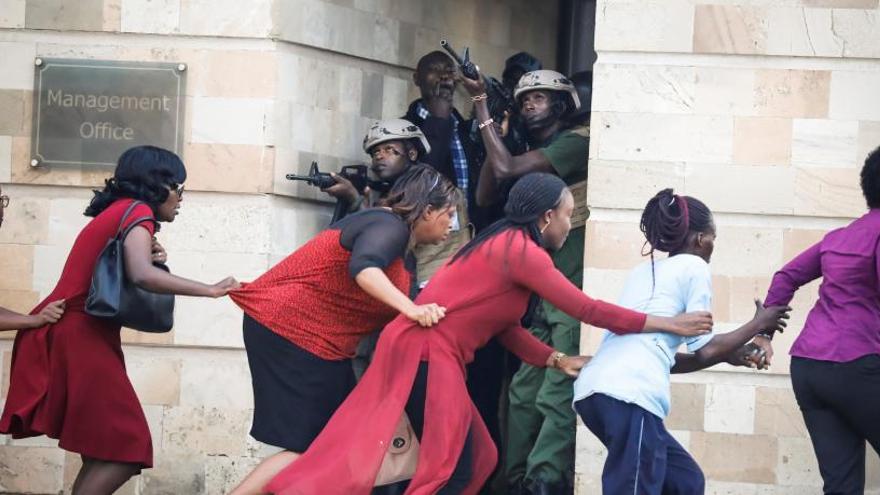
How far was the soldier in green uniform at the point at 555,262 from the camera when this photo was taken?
9.98 m

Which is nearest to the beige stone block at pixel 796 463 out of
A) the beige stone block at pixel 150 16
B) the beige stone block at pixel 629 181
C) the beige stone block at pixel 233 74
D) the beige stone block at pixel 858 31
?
the beige stone block at pixel 629 181

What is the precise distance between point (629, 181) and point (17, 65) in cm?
328

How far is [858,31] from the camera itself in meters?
9.77

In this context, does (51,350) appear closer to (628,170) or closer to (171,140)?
(171,140)

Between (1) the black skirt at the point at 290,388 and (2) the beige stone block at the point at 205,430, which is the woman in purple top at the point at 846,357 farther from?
(2) the beige stone block at the point at 205,430

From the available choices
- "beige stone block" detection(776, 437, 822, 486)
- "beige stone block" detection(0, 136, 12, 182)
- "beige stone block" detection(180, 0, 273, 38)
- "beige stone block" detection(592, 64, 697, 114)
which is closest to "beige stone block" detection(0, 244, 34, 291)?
"beige stone block" detection(0, 136, 12, 182)

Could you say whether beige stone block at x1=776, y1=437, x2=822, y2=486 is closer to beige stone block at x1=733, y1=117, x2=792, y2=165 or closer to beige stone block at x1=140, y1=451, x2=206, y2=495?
beige stone block at x1=733, y1=117, x2=792, y2=165

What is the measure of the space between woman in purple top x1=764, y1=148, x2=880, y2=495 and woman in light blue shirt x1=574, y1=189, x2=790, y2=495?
21 cm

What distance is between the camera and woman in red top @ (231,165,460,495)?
823 centimetres

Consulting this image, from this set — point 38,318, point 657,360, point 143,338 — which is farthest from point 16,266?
point 657,360

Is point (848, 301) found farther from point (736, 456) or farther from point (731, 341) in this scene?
point (736, 456)

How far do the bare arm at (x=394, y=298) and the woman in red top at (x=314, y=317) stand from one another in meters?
0.28

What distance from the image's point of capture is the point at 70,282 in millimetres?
8461

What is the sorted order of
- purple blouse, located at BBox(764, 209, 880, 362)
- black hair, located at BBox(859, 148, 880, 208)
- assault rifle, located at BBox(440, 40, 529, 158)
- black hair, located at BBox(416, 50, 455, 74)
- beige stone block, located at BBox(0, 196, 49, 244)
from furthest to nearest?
1. black hair, located at BBox(416, 50, 455, 74)
2. assault rifle, located at BBox(440, 40, 529, 158)
3. beige stone block, located at BBox(0, 196, 49, 244)
4. black hair, located at BBox(859, 148, 880, 208)
5. purple blouse, located at BBox(764, 209, 880, 362)
